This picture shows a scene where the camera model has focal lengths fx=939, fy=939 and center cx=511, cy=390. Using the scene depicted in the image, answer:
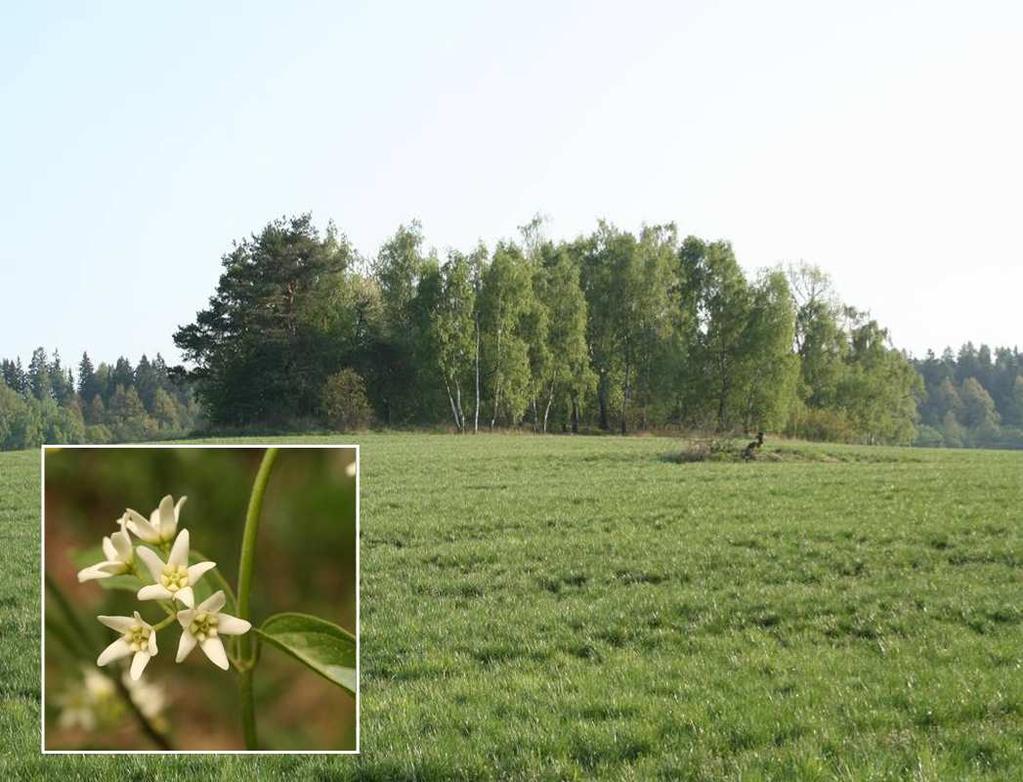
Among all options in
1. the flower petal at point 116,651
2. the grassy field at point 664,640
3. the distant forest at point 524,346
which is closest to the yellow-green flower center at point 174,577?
the flower petal at point 116,651

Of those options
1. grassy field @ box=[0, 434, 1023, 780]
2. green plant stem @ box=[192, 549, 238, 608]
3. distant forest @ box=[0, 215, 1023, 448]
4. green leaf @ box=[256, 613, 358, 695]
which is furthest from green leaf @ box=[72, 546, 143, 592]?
distant forest @ box=[0, 215, 1023, 448]

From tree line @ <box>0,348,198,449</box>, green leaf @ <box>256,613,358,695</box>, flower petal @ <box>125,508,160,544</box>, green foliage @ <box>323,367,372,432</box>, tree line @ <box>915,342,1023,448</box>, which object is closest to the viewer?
flower petal @ <box>125,508,160,544</box>

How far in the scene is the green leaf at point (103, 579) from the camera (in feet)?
10.5

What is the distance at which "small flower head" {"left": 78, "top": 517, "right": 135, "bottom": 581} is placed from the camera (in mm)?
3123

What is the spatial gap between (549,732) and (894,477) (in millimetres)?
27923

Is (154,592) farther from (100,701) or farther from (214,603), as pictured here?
(100,701)

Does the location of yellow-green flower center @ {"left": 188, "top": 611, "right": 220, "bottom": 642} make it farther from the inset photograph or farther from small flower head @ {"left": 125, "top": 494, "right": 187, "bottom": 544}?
small flower head @ {"left": 125, "top": 494, "right": 187, "bottom": 544}

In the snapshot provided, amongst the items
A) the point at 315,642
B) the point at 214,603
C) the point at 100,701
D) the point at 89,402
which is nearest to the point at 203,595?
the point at 214,603

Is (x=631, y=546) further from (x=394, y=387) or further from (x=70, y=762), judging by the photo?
(x=394, y=387)

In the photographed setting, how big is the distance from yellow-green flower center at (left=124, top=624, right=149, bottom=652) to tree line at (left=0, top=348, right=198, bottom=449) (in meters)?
77.1

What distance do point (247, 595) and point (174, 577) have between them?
0.81ft

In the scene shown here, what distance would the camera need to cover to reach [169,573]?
3129 mm

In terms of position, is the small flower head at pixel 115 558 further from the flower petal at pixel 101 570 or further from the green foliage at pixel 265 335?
the green foliage at pixel 265 335

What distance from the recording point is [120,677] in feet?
11.0
